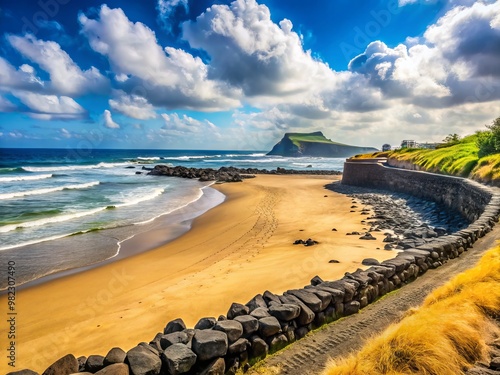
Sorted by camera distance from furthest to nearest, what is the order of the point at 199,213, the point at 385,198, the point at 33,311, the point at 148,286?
the point at 385,198
the point at 199,213
the point at 148,286
the point at 33,311

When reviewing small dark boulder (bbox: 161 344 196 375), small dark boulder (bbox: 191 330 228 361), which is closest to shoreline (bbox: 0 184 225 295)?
small dark boulder (bbox: 161 344 196 375)

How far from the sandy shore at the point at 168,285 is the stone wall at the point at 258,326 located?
1321 mm

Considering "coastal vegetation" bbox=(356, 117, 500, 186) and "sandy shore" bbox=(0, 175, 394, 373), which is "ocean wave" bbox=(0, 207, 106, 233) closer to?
"sandy shore" bbox=(0, 175, 394, 373)

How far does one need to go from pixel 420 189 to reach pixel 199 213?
47.4ft

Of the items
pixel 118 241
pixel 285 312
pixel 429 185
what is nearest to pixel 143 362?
pixel 285 312

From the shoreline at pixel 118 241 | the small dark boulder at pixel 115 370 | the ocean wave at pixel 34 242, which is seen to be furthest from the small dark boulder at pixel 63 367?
the ocean wave at pixel 34 242

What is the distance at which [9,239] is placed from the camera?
42.0 feet

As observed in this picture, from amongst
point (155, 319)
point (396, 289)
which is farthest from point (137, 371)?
point (396, 289)

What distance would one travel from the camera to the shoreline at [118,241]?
10.0 m

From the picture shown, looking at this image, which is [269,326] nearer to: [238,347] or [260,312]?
[260,312]

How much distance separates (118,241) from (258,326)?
10.4 m

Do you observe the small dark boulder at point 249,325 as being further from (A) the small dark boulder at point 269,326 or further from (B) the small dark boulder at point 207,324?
(B) the small dark boulder at point 207,324

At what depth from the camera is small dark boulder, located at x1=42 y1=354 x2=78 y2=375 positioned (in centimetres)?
352

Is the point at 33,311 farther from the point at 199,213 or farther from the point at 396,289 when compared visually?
the point at 199,213
